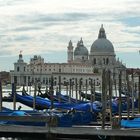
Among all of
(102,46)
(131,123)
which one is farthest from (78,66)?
(131,123)

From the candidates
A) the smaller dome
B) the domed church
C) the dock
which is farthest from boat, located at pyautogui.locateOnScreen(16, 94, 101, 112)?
the smaller dome

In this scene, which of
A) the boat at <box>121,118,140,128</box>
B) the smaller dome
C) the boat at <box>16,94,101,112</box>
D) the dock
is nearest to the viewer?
the dock

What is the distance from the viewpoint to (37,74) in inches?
4978

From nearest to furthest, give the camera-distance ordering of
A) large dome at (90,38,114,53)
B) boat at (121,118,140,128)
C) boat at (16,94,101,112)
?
boat at (121,118,140,128)
boat at (16,94,101,112)
large dome at (90,38,114,53)

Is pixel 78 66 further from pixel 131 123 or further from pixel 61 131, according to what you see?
pixel 61 131

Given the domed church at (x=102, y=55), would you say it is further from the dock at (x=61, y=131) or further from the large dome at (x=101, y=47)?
the dock at (x=61, y=131)

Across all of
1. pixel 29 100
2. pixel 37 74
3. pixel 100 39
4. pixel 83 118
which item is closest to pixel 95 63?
pixel 100 39

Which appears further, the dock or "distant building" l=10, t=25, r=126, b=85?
"distant building" l=10, t=25, r=126, b=85

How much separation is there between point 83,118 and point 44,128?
2423mm

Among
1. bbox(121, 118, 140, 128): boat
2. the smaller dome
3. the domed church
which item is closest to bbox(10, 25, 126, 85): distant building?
the domed church

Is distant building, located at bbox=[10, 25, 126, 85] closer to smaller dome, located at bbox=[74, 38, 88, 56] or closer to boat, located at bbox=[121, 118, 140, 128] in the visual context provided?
smaller dome, located at bbox=[74, 38, 88, 56]

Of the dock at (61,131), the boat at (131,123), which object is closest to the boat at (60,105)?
the boat at (131,123)

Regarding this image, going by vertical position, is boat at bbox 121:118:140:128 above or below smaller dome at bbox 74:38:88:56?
below

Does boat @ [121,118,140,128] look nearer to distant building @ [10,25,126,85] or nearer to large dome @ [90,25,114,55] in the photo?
distant building @ [10,25,126,85]
